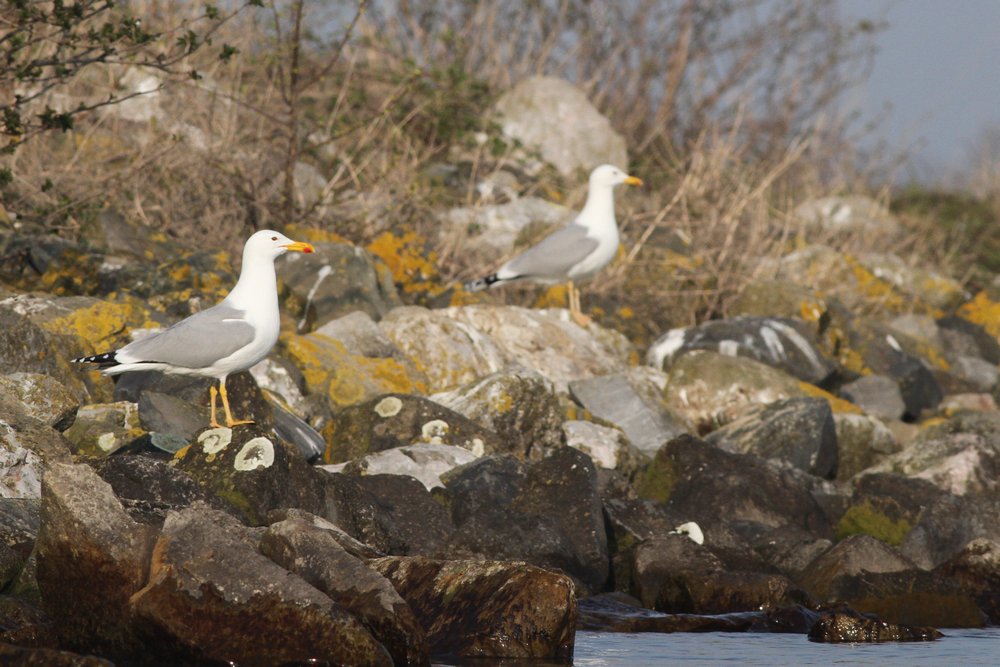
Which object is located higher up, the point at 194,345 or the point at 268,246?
the point at 268,246

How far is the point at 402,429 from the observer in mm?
9062

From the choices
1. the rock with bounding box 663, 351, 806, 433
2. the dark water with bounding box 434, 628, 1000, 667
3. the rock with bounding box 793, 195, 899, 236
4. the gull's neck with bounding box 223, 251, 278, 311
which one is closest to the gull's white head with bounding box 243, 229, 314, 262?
the gull's neck with bounding box 223, 251, 278, 311

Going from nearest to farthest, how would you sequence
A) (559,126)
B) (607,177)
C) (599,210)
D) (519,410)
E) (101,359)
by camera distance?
(101,359) → (519,410) → (599,210) → (607,177) → (559,126)

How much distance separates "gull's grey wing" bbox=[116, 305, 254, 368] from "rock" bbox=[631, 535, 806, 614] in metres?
2.41

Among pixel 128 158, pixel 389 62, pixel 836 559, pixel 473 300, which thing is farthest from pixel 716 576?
pixel 389 62

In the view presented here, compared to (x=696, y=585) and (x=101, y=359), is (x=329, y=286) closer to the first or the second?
(x=101, y=359)

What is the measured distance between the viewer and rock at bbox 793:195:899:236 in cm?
1830

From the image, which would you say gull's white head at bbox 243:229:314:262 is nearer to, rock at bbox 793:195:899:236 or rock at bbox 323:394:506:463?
rock at bbox 323:394:506:463

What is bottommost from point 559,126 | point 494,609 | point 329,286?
point 559,126

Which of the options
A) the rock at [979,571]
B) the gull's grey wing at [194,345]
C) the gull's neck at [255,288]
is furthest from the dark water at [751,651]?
the gull's neck at [255,288]

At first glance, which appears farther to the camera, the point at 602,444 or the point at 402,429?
the point at 602,444

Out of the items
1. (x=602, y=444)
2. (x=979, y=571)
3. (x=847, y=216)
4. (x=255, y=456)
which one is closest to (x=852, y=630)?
(x=979, y=571)

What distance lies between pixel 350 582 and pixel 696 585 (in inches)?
91.2

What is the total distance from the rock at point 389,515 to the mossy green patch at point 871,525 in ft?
9.39
